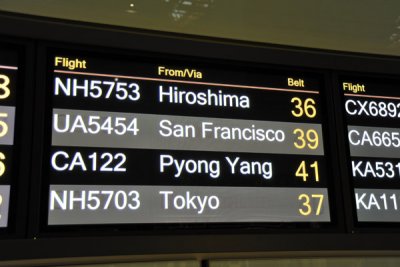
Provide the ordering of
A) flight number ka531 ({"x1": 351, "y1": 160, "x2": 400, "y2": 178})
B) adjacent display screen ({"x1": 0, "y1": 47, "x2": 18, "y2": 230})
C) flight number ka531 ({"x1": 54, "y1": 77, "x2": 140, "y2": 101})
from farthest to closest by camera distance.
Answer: flight number ka531 ({"x1": 351, "y1": 160, "x2": 400, "y2": 178}) < flight number ka531 ({"x1": 54, "y1": 77, "x2": 140, "y2": 101}) < adjacent display screen ({"x1": 0, "y1": 47, "x2": 18, "y2": 230})

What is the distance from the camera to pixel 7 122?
195cm

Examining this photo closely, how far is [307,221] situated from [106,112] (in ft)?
2.87

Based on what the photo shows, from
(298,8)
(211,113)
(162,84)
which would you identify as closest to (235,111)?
(211,113)

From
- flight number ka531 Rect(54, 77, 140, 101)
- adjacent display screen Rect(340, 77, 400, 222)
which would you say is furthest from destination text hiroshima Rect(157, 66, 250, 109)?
adjacent display screen Rect(340, 77, 400, 222)

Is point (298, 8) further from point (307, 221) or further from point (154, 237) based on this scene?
point (154, 237)

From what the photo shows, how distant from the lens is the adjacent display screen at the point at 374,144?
224cm

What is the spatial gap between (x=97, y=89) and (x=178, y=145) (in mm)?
370

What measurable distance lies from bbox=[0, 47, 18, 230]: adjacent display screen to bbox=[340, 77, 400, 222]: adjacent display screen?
1.33m

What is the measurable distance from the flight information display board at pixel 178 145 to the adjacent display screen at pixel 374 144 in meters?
0.14

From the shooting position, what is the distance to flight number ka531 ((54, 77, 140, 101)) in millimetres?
2045

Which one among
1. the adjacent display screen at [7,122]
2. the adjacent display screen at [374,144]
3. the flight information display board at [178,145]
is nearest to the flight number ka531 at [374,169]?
the adjacent display screen at [374,144]

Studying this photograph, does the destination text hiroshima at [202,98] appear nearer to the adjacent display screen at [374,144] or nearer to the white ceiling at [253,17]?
the white ceiling at [253,17]

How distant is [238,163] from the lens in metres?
2.11

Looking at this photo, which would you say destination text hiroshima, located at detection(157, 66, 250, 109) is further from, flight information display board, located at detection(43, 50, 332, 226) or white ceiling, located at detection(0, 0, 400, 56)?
white ceiling, located at detection(0, 0, 400, 56)
